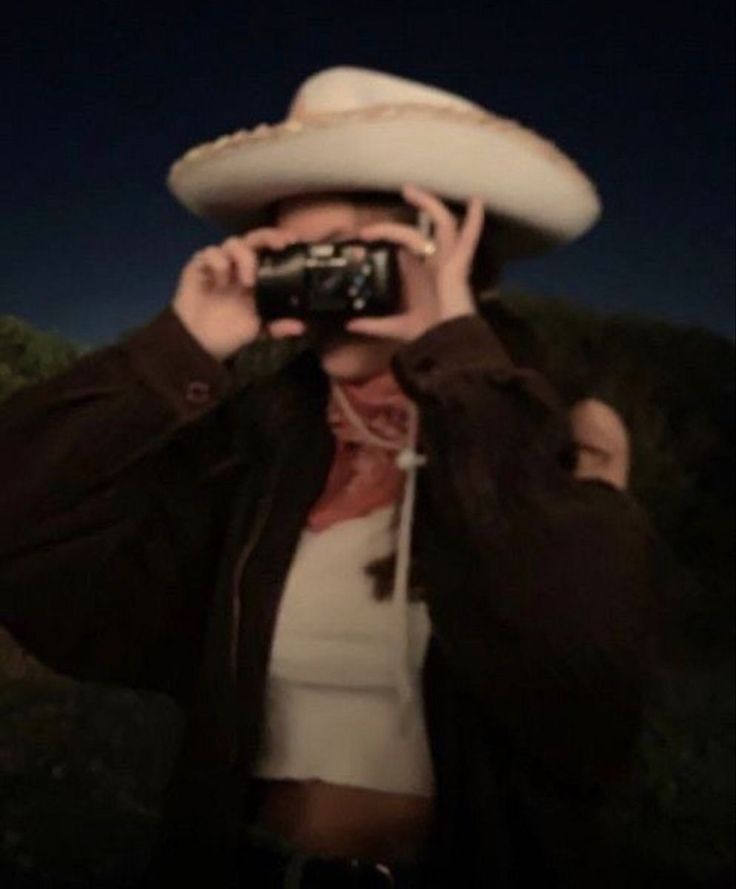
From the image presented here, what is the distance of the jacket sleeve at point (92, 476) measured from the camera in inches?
34.2

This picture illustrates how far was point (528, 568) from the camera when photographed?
2.53ft

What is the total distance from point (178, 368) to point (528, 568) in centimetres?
31

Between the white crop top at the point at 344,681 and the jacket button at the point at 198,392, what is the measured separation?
0.49 ft

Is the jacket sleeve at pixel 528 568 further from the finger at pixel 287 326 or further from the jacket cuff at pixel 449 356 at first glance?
the finger at pixel 287 326

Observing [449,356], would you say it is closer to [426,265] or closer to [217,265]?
[426,265]

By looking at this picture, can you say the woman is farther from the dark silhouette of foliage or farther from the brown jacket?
the dark silhouette of foliage

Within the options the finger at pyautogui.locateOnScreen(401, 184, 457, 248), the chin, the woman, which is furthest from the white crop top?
the finger at pyautogui.locateOnScreen(401, 184, 457, 248)

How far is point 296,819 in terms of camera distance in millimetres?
885

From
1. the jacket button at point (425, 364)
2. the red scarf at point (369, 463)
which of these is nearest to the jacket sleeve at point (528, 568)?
the jacket button at point (425, 364)

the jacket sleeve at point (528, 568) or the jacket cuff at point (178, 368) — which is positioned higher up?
the jacket cuff at point (178, 368)

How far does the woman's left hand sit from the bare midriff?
0.34 meters

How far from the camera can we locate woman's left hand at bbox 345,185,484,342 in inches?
34.4

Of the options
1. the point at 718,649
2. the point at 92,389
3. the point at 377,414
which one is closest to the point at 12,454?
the point at 92,389

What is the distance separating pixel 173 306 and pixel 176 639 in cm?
28
